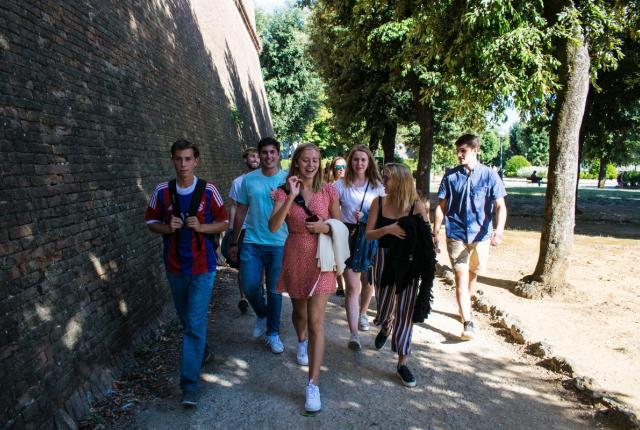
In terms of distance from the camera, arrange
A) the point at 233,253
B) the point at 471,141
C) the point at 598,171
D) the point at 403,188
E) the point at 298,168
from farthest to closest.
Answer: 1. the point at 598,171
2. the point at 471,141
3. the point at 233,253
4. the point at 403,188
5. the point at 298,168

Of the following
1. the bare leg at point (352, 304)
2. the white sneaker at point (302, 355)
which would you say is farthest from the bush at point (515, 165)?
the white sneaker at point (302, 355)

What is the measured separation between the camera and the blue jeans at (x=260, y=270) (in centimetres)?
494

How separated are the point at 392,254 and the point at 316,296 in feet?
3.00

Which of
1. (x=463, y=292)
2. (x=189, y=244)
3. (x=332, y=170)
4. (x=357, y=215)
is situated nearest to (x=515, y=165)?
(x=332, y=170)

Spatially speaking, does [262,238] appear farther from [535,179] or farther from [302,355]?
[535,179]

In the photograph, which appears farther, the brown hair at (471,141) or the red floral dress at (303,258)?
the brown hair at (471,141)

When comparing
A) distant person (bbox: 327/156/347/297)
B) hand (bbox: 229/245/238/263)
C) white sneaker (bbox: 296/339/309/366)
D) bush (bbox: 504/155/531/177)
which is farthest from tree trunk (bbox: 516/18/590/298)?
bush (bbox: 504/155/531/177)

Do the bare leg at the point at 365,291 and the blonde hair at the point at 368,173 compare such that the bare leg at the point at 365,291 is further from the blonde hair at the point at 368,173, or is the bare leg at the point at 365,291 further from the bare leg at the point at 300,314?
the bare leg at the point at 300,314

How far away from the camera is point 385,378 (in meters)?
4.41

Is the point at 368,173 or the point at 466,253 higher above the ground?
the point at 368,173

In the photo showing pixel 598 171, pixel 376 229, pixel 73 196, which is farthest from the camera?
pixel 598 171

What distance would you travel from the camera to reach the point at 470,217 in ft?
18.0

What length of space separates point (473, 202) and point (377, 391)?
8.03ft

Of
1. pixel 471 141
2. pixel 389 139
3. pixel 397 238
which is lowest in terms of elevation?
pixel 397 238
